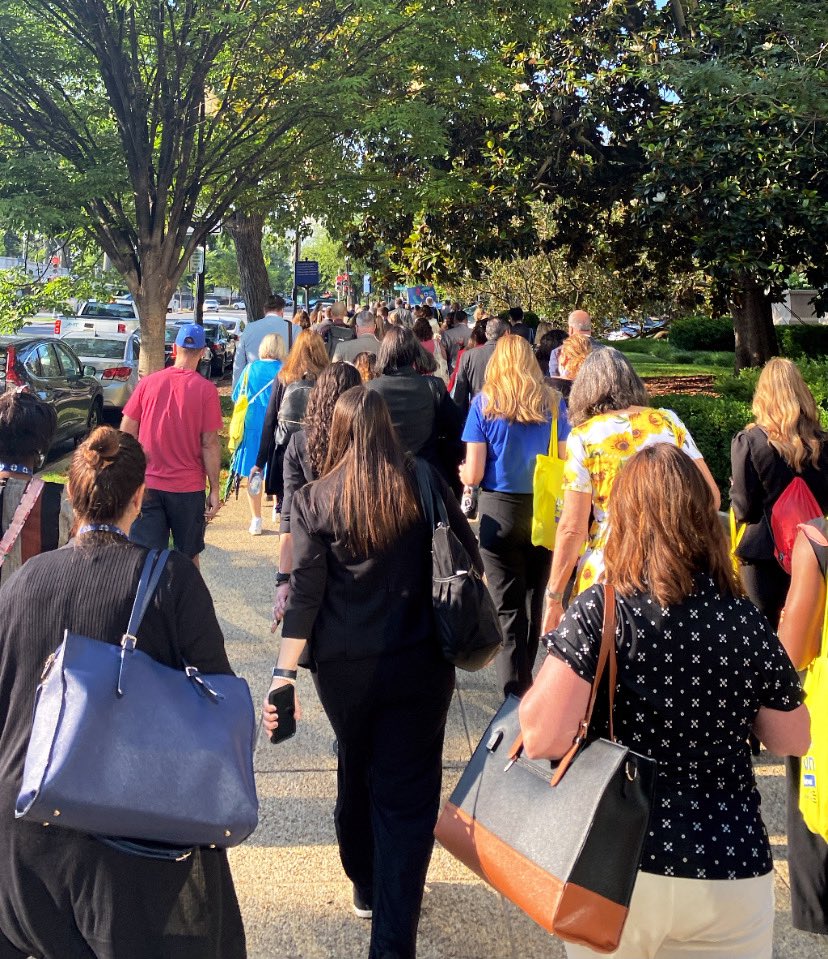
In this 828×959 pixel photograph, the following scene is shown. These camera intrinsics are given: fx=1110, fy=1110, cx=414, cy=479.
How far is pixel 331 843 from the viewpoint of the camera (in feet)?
14.3

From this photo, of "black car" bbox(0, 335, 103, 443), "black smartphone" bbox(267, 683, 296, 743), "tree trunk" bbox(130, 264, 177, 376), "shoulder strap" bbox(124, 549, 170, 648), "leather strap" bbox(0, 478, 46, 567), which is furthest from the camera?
"tree trunk" bbox(130, 264, 177, 376)

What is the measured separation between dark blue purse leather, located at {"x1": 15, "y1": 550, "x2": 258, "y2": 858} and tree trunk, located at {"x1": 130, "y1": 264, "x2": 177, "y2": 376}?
40.1ft

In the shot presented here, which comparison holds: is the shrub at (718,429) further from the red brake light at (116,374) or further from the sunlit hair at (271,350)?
the red brake light at (116,374)

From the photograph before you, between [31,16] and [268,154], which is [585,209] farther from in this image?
[31,16]

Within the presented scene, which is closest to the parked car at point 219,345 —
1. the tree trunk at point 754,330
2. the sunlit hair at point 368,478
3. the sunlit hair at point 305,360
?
the tree trunk at point 754,330

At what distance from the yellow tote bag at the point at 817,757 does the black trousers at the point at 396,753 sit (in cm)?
109

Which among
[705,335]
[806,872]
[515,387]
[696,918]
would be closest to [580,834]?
[696,918]

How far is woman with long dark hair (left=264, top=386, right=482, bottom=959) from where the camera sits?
3.28 meters

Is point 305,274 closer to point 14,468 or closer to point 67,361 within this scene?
point 67,361

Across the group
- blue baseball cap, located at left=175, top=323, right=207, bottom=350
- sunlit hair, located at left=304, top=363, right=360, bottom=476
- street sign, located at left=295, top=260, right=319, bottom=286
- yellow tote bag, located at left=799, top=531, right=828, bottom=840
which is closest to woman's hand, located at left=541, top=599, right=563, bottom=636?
sunlit hair, located at left=304, top=363, right=360, bottom=476

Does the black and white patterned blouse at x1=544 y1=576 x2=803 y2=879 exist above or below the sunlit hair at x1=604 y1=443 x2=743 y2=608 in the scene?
below

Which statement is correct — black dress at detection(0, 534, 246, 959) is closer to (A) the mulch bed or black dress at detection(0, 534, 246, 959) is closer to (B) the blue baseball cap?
(B) the blue baseball cap

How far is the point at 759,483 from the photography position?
474cm

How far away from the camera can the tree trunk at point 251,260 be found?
20.3 metres
